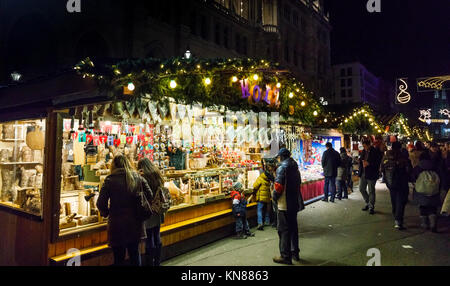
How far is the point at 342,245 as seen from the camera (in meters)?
6.01

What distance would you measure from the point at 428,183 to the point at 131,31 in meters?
16.0

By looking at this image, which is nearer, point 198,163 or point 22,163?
point 22,163

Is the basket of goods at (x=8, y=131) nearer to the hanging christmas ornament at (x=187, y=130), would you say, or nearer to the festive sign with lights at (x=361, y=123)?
the hanging christmas ornament at (x=187, y=130)

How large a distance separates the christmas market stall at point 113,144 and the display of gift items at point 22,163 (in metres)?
0.02

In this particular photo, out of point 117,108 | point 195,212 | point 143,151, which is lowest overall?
point 195,212

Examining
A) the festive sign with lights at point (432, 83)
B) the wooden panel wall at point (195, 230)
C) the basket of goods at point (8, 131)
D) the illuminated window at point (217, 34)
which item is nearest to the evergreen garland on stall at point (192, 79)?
the wooden panel wall at point (195, 230)

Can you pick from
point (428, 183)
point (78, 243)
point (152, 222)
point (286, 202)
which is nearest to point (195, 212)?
point (152, 222)

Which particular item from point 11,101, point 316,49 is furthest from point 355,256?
point 316,49

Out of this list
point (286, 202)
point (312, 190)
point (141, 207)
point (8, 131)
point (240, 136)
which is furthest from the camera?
point (312, 190)

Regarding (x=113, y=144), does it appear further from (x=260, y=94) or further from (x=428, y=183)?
(x=428, y=183)

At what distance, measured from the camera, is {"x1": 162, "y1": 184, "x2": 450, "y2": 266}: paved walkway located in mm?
5223

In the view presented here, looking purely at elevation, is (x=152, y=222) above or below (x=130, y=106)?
below

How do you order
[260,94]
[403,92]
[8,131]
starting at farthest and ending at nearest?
[403,92]
[260,94]
[8,131]

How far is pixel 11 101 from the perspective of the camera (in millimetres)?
5547
